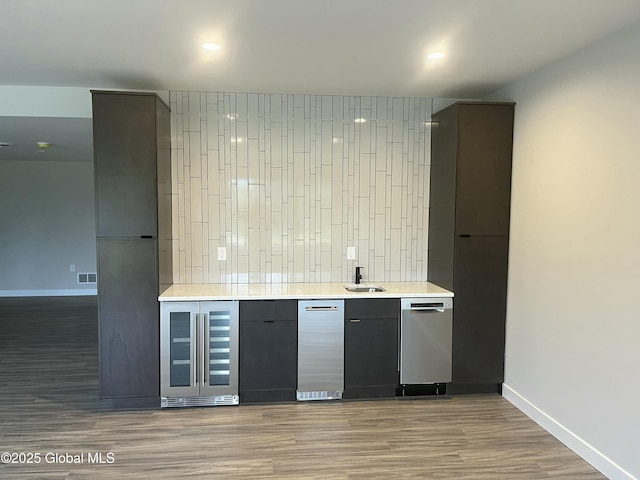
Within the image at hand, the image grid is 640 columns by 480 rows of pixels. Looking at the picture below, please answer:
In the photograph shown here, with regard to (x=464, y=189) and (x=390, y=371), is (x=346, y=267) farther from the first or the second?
(x=464, y=189)

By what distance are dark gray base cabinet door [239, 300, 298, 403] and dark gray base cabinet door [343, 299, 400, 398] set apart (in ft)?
1.50

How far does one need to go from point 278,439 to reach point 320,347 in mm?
811

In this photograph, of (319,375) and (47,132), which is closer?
(319,375)

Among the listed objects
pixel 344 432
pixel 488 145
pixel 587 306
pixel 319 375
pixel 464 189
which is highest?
pixel 488 145

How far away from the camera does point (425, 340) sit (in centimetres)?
366

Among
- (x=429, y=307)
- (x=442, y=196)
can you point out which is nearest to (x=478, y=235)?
(x=442, y=196)

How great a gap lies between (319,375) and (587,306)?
2.03 m

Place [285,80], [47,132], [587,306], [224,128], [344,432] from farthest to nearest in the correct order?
[47,132], [224,128], [285,80], [344,432], [587,306]

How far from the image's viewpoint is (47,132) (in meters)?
4.61

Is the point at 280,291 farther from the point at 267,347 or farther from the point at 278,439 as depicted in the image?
the point at 278,439

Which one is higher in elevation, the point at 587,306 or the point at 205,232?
the point at 205,232

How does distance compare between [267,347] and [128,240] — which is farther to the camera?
[267,347]

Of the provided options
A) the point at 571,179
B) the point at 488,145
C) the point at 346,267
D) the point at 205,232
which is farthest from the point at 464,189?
the point at 205,232

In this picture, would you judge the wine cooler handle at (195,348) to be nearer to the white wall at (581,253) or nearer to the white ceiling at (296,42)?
the white ceiling at (296,42)
